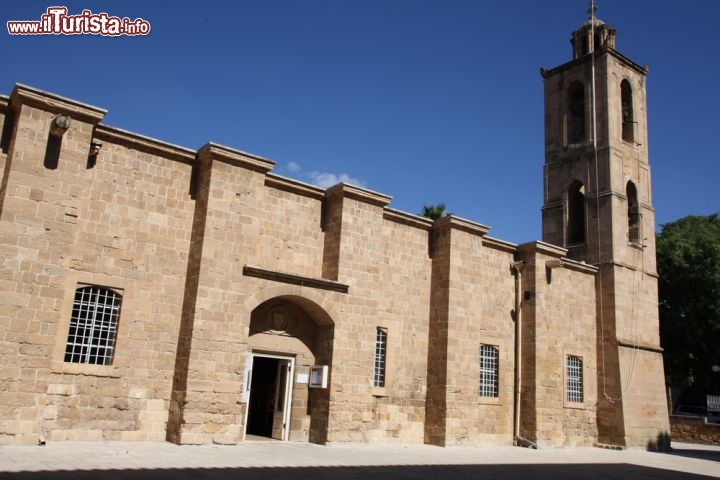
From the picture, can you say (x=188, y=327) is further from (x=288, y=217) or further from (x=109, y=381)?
(x=288, y=217)

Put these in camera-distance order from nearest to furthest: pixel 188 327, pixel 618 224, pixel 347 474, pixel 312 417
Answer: pixel 347 474 < pixel 188 327 < pixel 312 417 < pixel 618 224

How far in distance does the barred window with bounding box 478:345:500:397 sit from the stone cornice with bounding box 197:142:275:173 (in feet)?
27.7

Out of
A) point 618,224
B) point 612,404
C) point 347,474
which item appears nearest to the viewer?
point 347,474

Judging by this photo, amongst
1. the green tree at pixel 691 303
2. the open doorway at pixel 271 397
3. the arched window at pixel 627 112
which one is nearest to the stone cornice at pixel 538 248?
the arched window at pixel 627 112

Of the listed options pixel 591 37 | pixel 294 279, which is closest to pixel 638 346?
pixel 591 37

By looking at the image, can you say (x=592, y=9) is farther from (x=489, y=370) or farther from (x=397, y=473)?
(x=397, y=473)

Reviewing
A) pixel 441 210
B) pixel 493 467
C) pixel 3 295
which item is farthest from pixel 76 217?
pixel 441 210

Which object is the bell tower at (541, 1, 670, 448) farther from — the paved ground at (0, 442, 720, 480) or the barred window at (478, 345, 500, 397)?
the barred window at (478, 345, 500, 397)

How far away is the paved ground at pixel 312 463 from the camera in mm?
8477

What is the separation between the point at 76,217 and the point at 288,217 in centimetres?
479

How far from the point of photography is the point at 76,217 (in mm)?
11273

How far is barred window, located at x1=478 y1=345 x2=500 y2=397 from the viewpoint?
58.1 feet

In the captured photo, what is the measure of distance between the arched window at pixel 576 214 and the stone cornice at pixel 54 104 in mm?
16654

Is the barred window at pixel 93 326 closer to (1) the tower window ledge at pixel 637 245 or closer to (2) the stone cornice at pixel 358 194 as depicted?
(2) the stone cornice at pixel 358 194
